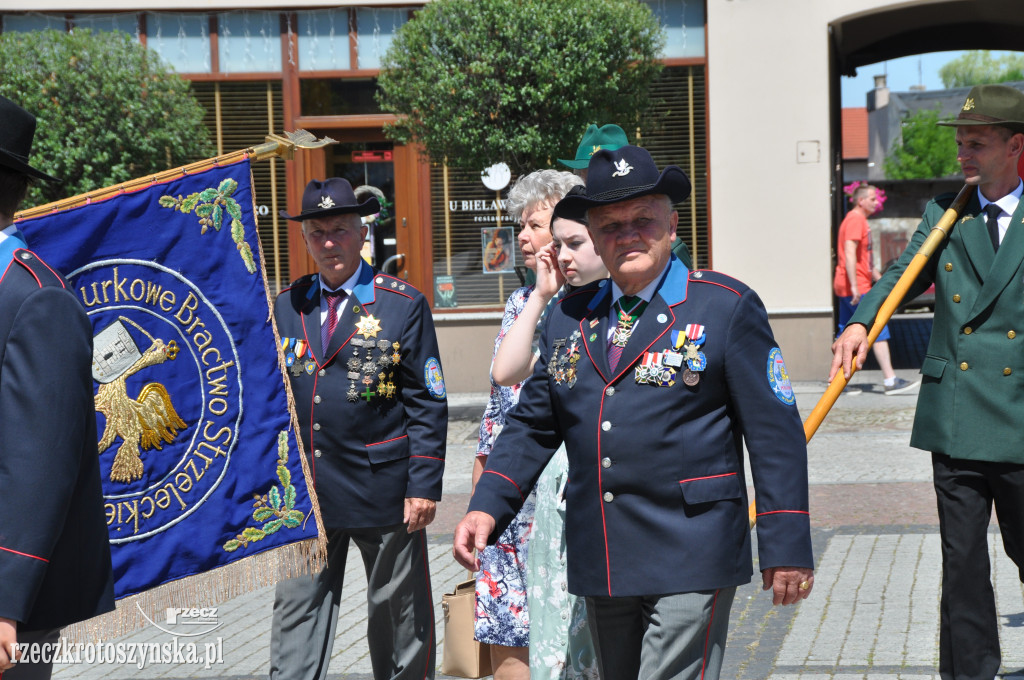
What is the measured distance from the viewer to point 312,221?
15.1 feet

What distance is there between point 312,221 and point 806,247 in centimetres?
1042

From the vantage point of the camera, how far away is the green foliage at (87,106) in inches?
468

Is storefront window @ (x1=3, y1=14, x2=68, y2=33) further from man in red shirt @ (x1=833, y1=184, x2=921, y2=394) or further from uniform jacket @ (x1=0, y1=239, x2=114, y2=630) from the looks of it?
uniform jacket @ (x1=0, y1=239, x2=114, y2=630)

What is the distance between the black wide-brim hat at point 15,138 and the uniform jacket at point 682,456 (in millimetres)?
1424

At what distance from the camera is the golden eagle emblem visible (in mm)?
3867

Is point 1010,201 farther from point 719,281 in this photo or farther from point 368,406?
point 368,406

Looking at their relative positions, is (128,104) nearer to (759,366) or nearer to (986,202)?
(986,202)

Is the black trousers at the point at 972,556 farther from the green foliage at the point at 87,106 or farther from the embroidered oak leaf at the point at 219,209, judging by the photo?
the green foliage at the point at 87,106

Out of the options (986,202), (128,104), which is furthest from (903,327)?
(986,202)

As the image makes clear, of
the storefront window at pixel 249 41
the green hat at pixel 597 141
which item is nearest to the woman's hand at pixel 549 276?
the green hat at pixel 597 141

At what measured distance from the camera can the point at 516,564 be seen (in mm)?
4371

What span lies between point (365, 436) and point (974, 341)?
2291mm

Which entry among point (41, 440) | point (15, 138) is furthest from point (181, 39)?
point (41, 440)

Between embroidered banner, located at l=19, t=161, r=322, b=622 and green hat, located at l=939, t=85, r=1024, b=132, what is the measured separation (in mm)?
2649
